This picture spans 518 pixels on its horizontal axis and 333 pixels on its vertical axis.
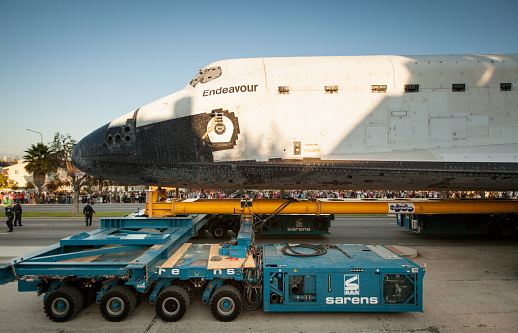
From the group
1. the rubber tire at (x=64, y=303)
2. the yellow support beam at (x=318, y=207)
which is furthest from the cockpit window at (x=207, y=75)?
the rubber tire at (x=64, y=303)

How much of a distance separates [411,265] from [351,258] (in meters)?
0.98

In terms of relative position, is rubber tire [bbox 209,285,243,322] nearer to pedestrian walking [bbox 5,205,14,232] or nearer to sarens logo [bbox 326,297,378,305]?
sarens logo [bbox 326,297,378,305]

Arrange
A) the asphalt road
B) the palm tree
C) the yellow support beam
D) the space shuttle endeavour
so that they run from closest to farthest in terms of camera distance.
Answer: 1. the asphalt road
2. the space shuttle endeavour
3. the yellow support beam
4. the palm tree

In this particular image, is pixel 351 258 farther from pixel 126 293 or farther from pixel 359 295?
pixel 126 293

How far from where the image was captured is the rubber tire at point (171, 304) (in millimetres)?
5137

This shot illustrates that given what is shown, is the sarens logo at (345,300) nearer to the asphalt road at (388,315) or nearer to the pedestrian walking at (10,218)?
the asphalt road at (388,315)

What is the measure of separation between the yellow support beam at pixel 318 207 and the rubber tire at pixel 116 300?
2.90 metres

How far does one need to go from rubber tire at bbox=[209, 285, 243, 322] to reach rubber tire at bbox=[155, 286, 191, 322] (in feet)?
1.53

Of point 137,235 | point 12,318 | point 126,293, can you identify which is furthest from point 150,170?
point 12,318

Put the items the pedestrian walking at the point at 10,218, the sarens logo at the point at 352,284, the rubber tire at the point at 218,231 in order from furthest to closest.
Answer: the pedestrian walking at the point at 10,218
the rubber tire at the point at 218,231
the sarens logo at the point at 352,284

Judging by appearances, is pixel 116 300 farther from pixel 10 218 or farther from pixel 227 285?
pixel 10 218

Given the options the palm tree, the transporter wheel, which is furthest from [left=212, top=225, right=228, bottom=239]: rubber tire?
the palm tree

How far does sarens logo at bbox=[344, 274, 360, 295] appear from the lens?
200 inches

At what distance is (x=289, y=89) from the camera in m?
→ 7.31
